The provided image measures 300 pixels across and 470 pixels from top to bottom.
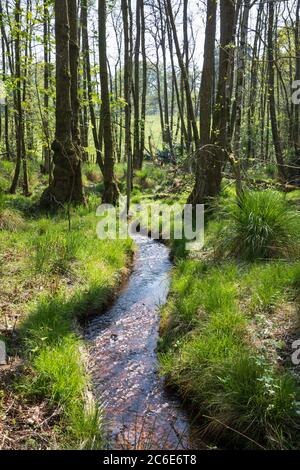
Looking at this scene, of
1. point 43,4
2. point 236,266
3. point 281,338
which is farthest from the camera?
point 43,4

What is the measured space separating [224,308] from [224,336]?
1.79ft

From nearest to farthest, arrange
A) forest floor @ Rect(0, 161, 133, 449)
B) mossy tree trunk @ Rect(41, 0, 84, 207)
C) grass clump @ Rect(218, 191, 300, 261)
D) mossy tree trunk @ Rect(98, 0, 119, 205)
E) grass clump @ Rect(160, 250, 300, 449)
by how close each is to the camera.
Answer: grass clump @ Rect(160, 250, 300, 449) < forest floor @ Rect(0, 161, 133, 449) < grass clump @ Rect(218, 191, 300, 261) < mossy tree trunk @ Rect(41, 0, 84, 207) < mossy tree trunk @ Rect(98, 0, 119, 205)

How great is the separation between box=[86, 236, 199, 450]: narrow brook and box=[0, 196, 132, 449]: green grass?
0.71 feet

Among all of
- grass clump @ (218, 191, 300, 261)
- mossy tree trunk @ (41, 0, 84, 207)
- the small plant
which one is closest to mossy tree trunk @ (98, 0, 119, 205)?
mossy tree trunk @ (41, 0, 84, 207)

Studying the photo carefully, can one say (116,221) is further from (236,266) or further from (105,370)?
(105,370)

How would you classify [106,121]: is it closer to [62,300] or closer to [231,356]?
[62,300]

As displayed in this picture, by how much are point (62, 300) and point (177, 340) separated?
1.69 meters

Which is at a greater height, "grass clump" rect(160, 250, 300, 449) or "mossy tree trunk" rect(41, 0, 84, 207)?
"mossy tree trunk" rect(41, 0, 84, 207)

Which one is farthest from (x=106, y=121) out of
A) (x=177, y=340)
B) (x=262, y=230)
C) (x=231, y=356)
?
(x=231, y=356)

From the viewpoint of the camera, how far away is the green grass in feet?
11.7

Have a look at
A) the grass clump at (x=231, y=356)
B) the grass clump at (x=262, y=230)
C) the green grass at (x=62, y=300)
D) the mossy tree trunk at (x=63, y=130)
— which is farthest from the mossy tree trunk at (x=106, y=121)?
the grass clump at (x=231, y=356)

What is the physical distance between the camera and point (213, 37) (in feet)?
30.7

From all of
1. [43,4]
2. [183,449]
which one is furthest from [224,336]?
[43,4]

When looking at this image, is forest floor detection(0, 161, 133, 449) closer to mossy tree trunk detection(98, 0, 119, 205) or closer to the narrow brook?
the narrow brook
